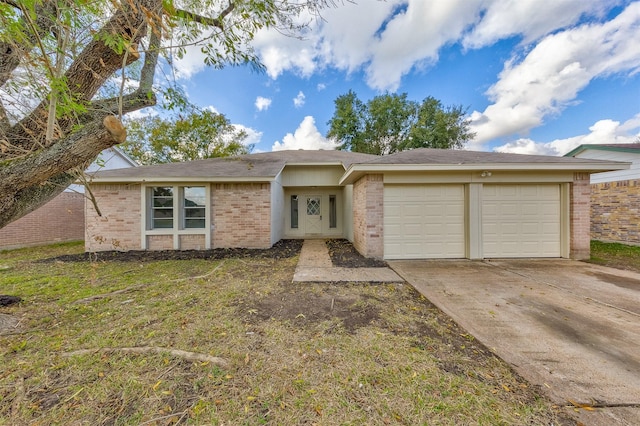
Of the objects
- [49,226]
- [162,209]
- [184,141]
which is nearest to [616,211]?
[162,209]

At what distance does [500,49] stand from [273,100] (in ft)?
40.9

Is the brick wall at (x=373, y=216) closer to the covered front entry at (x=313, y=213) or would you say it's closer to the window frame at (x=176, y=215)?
the covered front entry at (x=313, y=213)

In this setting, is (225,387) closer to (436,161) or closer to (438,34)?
(436,161)

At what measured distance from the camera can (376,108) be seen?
21672 millimetres

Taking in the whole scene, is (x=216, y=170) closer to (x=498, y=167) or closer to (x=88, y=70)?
(x=88, y=70)

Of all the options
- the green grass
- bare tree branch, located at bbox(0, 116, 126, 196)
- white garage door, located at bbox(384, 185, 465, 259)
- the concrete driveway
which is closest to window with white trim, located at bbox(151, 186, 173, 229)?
bare tree branch, located at bbox(0, 116, 126, 196)

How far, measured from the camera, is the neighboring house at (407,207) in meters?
6.60

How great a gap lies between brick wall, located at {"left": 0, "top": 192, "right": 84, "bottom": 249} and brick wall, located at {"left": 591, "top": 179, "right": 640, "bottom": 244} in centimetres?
2115

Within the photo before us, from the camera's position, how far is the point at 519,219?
22.3 feet

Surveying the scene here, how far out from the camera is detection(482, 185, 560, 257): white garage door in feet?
22.2

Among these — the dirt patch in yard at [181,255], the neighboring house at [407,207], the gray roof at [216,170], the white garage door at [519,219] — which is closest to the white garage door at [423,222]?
the neighboring house at [407,207]

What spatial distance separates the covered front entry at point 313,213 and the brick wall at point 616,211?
34.6 ft

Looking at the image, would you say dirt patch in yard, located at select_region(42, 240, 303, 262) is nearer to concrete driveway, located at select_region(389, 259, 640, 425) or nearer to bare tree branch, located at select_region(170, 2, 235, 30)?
concrete driveway, located at select_region(389, 259, 640, 425)

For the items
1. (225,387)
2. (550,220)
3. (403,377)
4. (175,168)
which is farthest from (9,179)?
(550,220)
